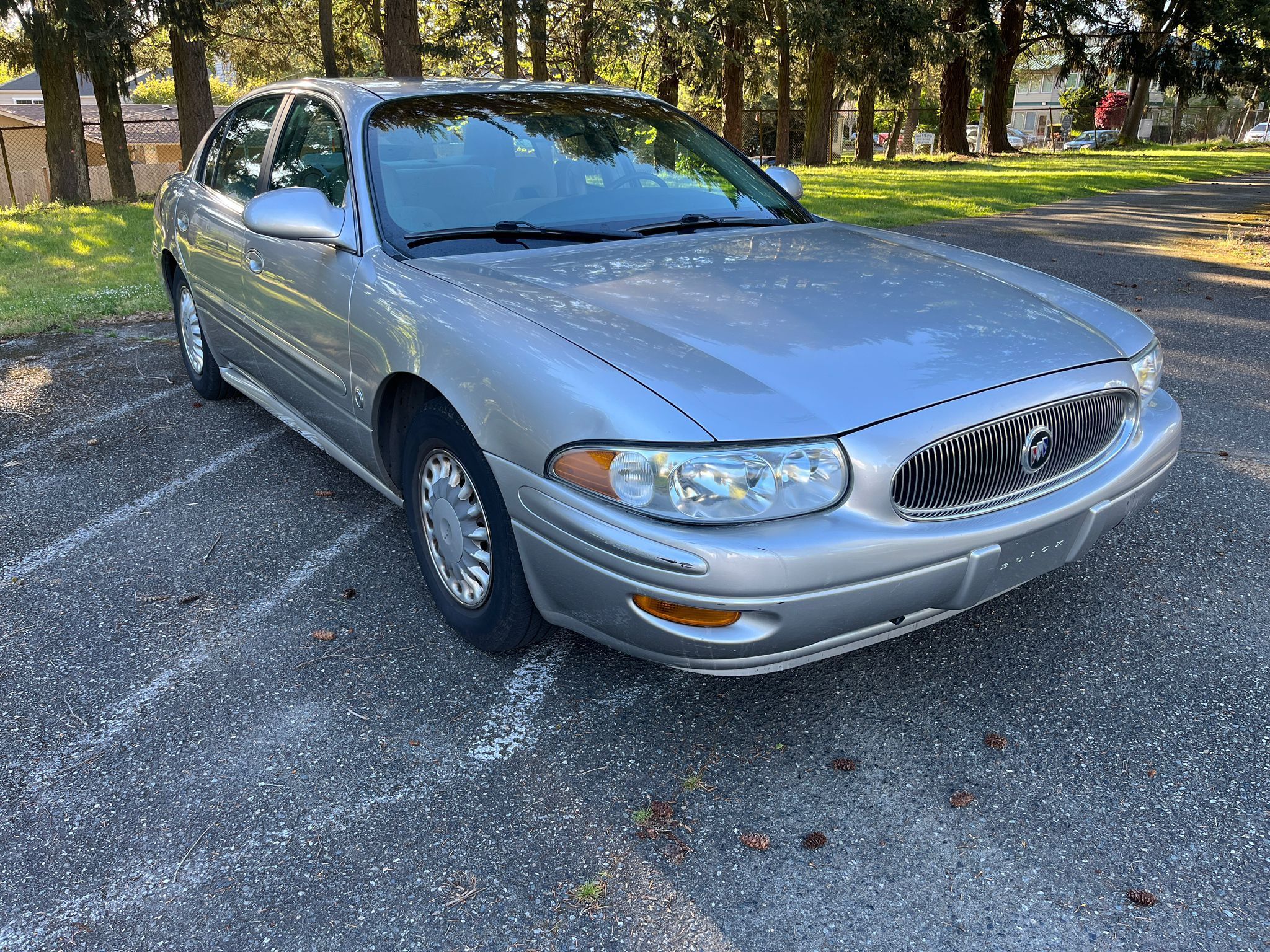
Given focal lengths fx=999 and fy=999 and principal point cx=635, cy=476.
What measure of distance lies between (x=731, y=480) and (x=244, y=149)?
3.35 meters

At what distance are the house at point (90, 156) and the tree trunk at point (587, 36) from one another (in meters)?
8.28

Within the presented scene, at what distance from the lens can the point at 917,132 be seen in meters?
60.8

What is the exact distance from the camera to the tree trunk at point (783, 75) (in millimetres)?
24172

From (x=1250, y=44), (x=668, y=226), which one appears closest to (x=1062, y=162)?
(x=1250, y=44)

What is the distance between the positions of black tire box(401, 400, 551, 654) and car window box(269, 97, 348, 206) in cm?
105

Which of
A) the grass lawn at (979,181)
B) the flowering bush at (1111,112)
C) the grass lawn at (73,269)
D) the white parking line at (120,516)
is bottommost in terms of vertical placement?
the white parking line at (120,516)

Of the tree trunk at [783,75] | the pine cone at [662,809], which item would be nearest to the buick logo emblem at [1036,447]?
the pine cone at [662,809]

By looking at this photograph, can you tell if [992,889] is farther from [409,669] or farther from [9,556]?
[9,556]

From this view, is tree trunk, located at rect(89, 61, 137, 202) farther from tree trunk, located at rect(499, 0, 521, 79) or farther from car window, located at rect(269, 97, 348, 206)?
car window, located at rect(269, 97, 348, 206)

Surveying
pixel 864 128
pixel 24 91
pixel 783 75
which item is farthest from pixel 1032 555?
pixel 24 91

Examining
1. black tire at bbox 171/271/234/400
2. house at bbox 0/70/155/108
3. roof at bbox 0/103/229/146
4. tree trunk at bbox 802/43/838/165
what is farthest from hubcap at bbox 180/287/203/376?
house at bbox 0/70/155/108

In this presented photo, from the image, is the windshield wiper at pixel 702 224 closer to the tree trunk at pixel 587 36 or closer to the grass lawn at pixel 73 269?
the grass lawn at pixel 73 269

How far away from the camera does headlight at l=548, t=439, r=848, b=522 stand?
7.20 ft

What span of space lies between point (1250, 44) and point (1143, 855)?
1676 inches
